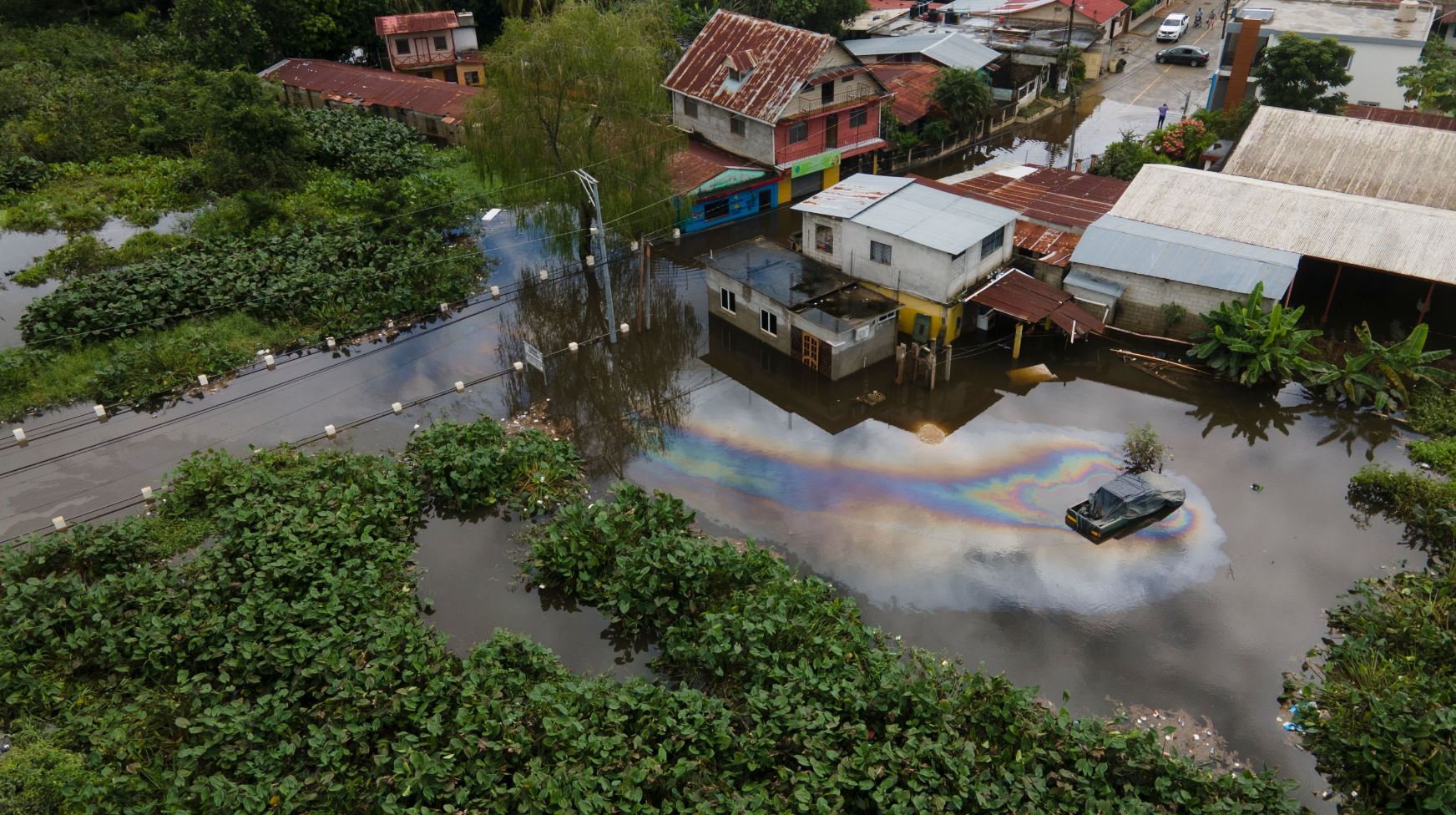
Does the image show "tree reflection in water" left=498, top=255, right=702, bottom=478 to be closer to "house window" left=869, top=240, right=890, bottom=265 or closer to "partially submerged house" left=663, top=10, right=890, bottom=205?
"house window" left=869, top=240, right=890, bottom=265

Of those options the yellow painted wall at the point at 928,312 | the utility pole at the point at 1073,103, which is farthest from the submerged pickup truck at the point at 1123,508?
the utility pole at the point at 1073,103

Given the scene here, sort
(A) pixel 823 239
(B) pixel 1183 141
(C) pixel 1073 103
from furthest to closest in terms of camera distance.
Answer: (C) pixel 1073 103
(B) pixel 1183 141
(A) pixel 823 239

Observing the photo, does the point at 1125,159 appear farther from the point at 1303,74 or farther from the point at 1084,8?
the point at 1084,8

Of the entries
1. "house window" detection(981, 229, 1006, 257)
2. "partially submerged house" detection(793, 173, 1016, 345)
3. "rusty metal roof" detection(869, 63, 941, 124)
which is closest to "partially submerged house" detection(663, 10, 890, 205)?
"rusty metal roof" detection(869, 63, 941, 124)

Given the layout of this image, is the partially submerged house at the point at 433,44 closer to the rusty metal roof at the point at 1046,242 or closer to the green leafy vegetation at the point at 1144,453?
the rusty metal roof at the point at 1046,242

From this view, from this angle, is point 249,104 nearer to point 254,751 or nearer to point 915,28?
point 254,751

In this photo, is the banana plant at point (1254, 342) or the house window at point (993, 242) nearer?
the banana plant at point (1254, 342)

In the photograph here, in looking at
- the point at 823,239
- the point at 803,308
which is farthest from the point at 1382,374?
the point at 823,239
